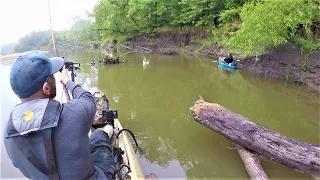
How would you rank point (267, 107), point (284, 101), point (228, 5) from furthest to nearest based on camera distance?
point (228, 5)
point (284, 101)
point (267, 107)

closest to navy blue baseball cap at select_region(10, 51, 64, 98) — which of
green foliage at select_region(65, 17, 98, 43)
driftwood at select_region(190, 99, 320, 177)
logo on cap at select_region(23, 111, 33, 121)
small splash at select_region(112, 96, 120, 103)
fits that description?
logo on cap at select_region(23, 111, 33, 121)

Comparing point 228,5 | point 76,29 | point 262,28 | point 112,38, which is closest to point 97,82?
point 262,28

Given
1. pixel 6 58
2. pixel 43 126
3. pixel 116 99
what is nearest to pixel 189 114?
pixel 116 99

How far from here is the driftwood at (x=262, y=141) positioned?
4105 mm

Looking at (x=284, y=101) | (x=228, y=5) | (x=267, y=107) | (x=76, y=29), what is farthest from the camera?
(x=76, y=29)

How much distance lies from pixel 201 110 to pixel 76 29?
4287 cm

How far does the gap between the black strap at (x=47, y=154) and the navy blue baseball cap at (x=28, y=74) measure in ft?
0.92

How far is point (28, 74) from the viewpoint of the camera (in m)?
1.64

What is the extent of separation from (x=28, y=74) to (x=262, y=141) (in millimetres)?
3937

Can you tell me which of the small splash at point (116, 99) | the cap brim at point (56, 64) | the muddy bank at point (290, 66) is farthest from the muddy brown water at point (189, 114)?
the cap brim at point (56, 64)

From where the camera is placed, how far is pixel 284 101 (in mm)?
8469

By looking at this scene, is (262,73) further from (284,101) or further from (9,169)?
(9,169)

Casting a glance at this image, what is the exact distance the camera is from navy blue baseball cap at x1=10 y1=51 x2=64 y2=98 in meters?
1.65

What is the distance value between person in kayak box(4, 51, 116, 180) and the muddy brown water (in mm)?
3032
